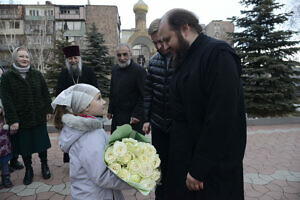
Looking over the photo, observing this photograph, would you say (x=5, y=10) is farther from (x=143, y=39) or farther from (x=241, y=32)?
(x=241, y=32)

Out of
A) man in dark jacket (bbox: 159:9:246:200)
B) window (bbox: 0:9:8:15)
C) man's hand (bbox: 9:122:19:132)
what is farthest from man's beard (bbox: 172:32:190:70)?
window (bbox: 0:9:8:15)

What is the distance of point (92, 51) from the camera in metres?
14.0

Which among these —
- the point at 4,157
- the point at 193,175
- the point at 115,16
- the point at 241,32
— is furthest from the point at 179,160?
the point at 115,16

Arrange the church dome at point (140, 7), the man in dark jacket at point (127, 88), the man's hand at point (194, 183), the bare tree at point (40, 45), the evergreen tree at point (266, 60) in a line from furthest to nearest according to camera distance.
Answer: the church dome at point (140, 7)
the bare tree at point (40, 45)
the evergreen tree at point (266, 60)
the man in dark jacket at point (127, 88)
the man's hand at point (194, 183)

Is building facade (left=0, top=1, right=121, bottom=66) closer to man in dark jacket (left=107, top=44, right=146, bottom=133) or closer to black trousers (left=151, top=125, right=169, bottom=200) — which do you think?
man in dark jacket (left=107, top=44, right=146, bottom=133)

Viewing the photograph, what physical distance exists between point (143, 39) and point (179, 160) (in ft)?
106

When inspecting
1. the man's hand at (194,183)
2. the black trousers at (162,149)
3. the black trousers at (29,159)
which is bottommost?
the black trousers at (29,159)

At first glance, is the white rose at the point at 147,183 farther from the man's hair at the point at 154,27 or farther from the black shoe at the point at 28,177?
the black shoe at the point at 28,177

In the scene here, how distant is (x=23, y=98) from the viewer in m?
3.28

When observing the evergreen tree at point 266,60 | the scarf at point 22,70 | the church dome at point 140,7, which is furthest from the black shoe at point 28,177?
the church dome at point 140,7

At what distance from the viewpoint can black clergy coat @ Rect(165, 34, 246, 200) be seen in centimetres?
137

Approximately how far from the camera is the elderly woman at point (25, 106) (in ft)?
10.5

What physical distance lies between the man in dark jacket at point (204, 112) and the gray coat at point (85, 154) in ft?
1.87

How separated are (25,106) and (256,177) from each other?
414 centimetres
